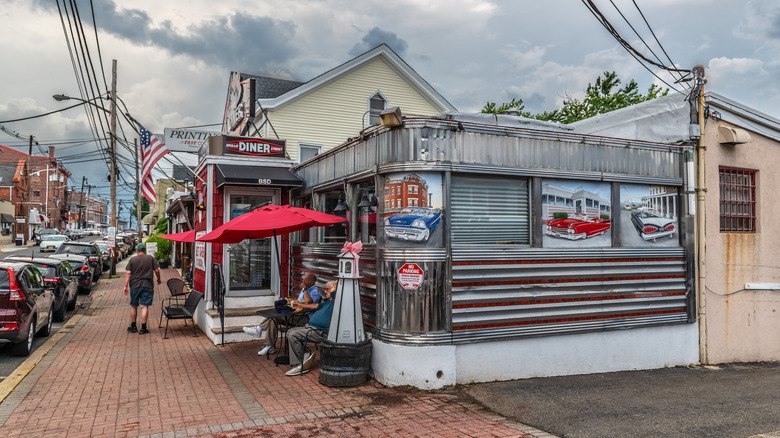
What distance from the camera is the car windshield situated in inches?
792

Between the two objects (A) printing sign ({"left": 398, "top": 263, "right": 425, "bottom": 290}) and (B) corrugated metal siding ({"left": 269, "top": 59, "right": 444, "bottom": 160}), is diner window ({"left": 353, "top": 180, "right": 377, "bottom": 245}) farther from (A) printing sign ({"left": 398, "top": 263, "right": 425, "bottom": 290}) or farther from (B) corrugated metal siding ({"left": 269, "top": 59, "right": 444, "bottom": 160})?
(B) corrugated metal siding ({"left": 269, "top": 59, "right": 444, "bottom": 160})

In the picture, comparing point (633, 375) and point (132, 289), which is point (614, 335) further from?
point (132, 289)

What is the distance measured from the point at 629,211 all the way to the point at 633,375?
7.88ft

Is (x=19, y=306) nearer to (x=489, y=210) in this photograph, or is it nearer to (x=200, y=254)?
(x=200, y=254)

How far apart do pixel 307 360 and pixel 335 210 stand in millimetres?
2291

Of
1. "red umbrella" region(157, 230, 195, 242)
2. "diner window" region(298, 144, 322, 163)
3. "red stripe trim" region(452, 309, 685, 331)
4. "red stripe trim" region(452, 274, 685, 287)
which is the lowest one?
"red stripe trim" region(452, 309, 685, 331)

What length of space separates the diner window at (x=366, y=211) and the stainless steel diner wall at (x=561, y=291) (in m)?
1.29

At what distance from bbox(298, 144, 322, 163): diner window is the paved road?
44.4 ft

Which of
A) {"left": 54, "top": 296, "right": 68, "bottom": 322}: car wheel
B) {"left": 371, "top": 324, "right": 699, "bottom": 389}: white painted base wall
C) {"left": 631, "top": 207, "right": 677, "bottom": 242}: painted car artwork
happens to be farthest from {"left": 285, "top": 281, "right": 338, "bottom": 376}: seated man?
{"left": 54, "top": 296, "right": 68, "bottom": 322}: car wheel

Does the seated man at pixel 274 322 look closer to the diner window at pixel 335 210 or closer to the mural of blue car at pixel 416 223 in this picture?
the diner window at pixel 335 210

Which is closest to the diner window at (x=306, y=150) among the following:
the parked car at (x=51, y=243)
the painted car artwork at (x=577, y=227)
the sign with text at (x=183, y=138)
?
the sign with text at (x=183, y=138)

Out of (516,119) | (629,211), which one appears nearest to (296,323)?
(516,119)

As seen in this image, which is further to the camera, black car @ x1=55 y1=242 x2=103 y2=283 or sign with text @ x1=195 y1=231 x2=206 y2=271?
black car @ x1=55 y1=242 x2=103 y2=283

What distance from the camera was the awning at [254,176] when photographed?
32.1 feet
